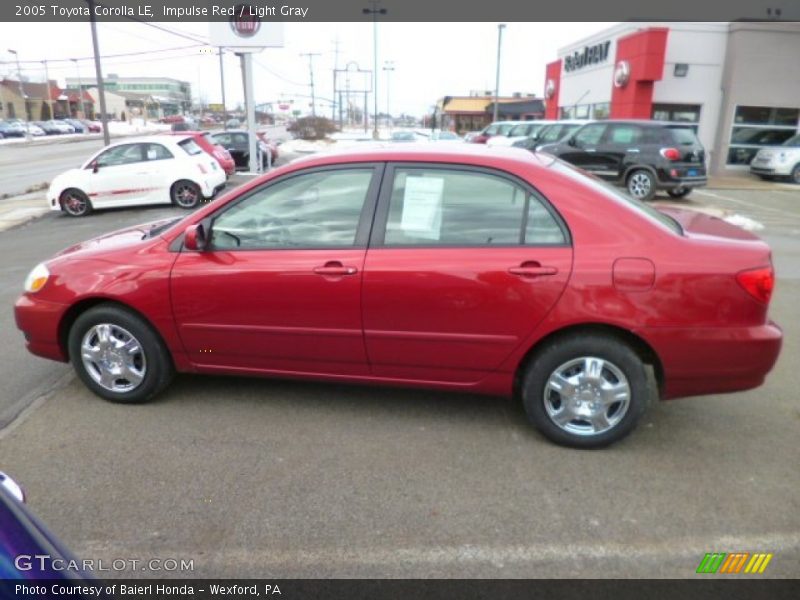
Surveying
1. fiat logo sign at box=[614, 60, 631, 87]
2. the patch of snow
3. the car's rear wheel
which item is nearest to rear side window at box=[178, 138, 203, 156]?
the car's rear wheel

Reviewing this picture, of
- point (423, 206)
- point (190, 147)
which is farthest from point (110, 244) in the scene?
point (190, 147)

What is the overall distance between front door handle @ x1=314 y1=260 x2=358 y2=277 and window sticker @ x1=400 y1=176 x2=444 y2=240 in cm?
38

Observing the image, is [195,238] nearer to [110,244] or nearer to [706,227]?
[110,244]

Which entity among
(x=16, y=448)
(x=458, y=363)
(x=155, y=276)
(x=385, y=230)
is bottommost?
→ (x=16, y=448)

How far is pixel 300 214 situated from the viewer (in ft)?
12.0

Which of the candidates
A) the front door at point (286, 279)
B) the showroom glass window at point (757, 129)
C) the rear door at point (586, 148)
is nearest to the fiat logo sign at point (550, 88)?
the showroom glass window at point (757, 129)

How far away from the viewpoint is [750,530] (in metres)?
2.80

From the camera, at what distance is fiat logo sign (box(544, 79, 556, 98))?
30.7 m

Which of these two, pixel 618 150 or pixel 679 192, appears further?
pixel 679 192

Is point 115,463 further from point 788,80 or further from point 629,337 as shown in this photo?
point 788,80

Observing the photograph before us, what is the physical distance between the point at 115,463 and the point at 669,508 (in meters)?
2.82

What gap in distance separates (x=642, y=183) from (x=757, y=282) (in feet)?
37.8

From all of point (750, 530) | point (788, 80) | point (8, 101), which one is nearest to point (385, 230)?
point (750, 530)

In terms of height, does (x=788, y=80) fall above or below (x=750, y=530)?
above
